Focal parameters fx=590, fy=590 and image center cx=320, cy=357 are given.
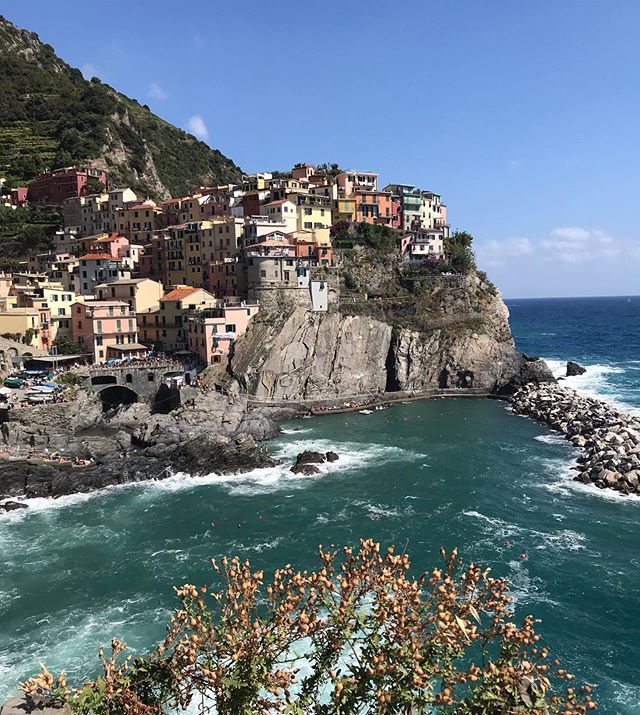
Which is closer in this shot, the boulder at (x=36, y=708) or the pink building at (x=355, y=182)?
the boulder at (x=36, y=708)

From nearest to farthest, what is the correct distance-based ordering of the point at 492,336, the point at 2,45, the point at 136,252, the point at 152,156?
the point at 492,336 → the point at 136,252 → the point at 152,156 → the point at 2,45

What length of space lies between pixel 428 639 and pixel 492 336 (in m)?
76.7

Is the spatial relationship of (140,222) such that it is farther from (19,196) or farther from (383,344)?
(383,344)

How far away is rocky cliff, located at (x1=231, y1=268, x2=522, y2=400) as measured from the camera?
74562 millimetres

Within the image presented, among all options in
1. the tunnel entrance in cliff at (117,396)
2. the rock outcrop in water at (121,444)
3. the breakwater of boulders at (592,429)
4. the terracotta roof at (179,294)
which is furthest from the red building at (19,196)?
the breakwater of boulders at (592,429)

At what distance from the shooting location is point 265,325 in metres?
77.1

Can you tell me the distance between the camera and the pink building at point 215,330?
7431cm

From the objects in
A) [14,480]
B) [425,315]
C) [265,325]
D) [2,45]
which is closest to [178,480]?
[14,480]

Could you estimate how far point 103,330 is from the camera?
242ft

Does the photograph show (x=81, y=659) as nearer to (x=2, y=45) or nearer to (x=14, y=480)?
(x=14, y=480)

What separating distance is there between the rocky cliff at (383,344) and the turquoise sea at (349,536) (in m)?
14.4

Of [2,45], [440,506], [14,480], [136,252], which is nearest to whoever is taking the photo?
[440,506]

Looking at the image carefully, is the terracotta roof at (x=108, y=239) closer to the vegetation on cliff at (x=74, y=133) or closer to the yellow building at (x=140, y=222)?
the yellow building at (x=140, y=222)

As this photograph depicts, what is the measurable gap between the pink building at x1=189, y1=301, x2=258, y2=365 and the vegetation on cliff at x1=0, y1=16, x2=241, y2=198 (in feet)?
194
